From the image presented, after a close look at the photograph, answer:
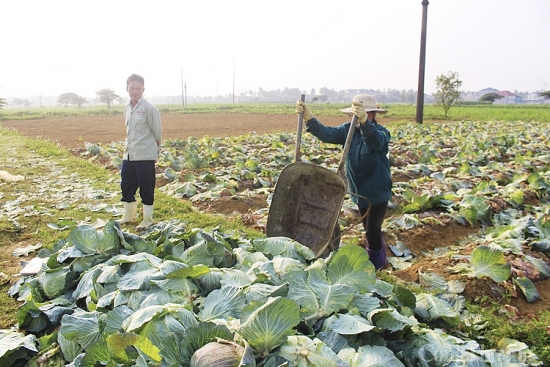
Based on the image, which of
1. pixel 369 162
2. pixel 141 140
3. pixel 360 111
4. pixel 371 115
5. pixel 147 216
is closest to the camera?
pixel 360 111

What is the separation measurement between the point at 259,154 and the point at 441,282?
7.41 metres

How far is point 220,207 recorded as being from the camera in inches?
250

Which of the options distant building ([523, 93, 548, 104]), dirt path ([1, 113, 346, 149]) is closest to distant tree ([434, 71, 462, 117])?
dirt path ([1, 113, 346, 149])

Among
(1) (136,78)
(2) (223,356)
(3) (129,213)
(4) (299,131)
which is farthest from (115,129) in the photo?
(2) (223,356)

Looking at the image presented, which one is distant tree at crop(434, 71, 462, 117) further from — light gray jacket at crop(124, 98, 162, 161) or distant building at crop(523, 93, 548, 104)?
distant building at crop(523, 93, 548, 104)

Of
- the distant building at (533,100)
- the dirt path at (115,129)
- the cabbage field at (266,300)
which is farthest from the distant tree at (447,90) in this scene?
the distant building at (533,100)

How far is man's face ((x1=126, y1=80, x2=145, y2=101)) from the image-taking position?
491 centimetres

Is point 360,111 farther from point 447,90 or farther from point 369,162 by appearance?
point 447,90

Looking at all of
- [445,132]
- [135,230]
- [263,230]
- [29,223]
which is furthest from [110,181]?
[445,132]

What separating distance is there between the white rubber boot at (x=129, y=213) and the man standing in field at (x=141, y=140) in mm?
308

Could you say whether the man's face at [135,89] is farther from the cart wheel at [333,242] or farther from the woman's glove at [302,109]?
the cart wheel at [333,242]

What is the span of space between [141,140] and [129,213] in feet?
3.65

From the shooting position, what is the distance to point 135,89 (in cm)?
491

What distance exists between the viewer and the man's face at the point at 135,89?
16.1ft
